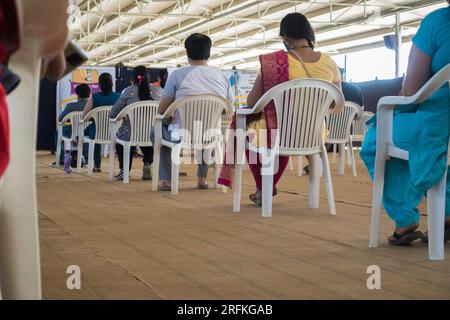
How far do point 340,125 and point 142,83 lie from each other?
1.97 metres

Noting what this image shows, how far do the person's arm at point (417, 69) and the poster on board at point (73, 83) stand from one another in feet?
36.4

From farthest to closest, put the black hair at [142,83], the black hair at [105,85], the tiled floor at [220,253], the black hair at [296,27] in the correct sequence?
the black hair at [105,85], the black hair at [142,83], the black hair at [296,27], the tiled floor at [220,253]

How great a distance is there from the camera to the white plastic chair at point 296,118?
4.63 meters

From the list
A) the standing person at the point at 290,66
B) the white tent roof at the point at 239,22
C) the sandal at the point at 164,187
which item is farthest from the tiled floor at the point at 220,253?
the white tent roof at the point at 239,22

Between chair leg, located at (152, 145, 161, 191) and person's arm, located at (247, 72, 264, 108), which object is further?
chair leg, located at (152, 145, 161, 191)

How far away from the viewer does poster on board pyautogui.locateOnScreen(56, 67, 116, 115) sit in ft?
45.5

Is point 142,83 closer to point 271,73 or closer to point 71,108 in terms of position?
point 71,108

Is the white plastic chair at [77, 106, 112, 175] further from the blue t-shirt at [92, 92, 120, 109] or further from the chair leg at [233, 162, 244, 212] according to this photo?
the chair leg at [233, 162, 244, 212]

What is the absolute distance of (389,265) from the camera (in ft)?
9.57

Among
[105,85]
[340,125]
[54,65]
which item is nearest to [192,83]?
Answer: [340,125]

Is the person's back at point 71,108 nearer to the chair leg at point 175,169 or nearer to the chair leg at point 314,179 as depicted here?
the chair leg at point 175,169

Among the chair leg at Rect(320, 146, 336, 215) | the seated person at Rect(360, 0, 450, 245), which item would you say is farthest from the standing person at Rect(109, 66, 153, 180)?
the seated person at Rect(360, 0, 450, 245)

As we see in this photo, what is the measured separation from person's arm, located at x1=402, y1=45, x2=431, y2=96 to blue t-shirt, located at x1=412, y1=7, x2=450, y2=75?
2 cm
